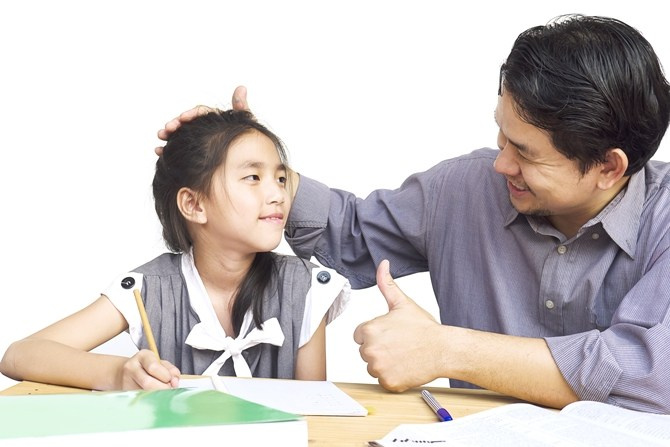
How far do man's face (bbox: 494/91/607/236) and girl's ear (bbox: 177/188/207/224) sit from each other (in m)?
0.55

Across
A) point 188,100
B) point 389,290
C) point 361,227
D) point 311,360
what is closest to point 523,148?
point 389,290

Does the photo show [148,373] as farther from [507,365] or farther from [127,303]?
[507,365]

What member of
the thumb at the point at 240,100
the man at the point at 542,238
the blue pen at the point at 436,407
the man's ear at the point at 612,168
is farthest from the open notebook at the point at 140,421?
the thumb at the point at 240,100

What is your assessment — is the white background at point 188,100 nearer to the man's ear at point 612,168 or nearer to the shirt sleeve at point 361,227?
the shirt sleeve at point 361,227

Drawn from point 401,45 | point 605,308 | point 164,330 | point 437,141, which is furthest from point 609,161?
point 401,45

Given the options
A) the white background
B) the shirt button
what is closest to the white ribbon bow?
the shirt button

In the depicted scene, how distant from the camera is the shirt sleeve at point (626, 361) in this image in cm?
131

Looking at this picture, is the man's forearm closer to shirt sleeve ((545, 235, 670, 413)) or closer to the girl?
shirt sleeve ((545, 235, 670, 413))

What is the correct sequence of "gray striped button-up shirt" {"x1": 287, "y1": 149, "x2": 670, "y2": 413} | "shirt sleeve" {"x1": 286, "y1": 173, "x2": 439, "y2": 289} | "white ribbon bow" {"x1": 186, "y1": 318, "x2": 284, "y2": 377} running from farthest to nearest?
"shirt sleeve" {"x1": 286, "y1": 173, "x2": 439, "y2": 289}, "white ribbon bow" {"x1": 186, "y1": 318, "x2": 284, "y2": 377}, "gray striped button-up shirt" {"x1": 287, "y1": 149, "x2": 670, "y2": 413}

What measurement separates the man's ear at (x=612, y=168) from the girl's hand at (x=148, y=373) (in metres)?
0.78

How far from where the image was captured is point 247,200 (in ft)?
5.53

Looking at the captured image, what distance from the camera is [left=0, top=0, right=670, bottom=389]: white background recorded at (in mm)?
2611

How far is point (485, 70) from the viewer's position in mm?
2662

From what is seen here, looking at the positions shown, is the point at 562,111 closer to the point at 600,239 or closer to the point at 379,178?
the point at 600,239
